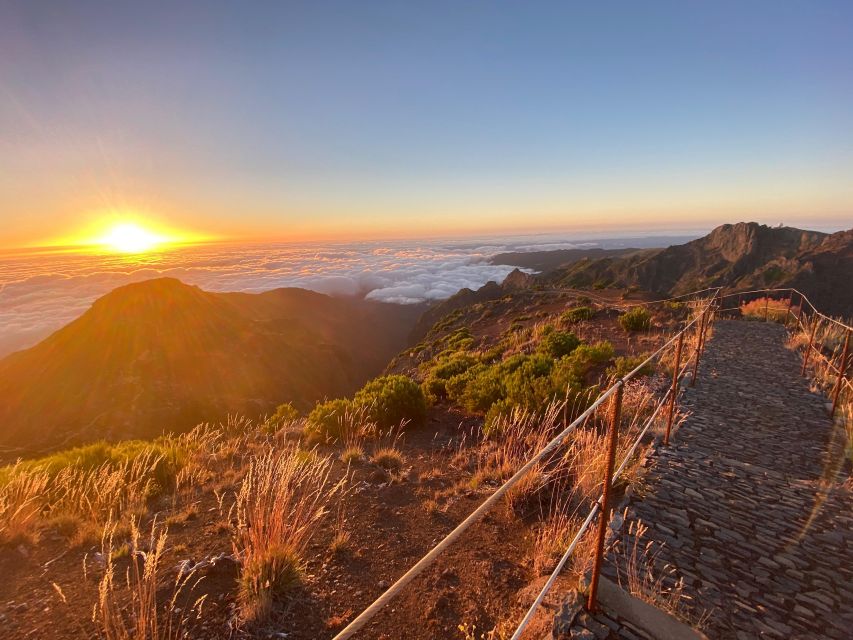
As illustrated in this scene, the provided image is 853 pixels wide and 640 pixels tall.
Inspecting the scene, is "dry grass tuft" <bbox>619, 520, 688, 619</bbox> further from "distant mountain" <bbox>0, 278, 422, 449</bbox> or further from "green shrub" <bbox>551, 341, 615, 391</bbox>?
"distant mountain" <bbox>0, 278, 422, 449</bbox>

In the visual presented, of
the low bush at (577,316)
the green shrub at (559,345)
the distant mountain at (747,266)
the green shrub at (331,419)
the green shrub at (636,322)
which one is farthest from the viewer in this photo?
the distant mountain at (747,266)

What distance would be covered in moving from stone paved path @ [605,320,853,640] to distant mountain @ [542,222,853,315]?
37185 millimetres

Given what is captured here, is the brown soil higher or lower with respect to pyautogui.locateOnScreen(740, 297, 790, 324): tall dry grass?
higher

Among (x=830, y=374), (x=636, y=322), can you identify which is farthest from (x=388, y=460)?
(x=636, y=322)

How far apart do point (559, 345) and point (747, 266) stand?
Result: 264 ft

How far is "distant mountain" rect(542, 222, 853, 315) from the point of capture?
48.5m

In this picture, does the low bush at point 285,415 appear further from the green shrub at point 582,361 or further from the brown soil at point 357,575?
the green shrub at point 582,361

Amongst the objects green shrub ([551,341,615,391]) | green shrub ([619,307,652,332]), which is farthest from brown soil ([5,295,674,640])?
green shrub ([619,307,652,332])

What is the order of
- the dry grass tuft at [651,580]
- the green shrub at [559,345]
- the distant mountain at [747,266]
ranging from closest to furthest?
the dry grass tuft at [651,580] → the green shrub at [559,345] → the distant mountain at [747,266]

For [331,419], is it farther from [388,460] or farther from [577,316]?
[577,316]

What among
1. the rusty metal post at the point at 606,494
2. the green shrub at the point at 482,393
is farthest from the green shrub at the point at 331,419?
the rusty metal post at the point at 606,494

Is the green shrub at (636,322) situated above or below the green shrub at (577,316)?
above

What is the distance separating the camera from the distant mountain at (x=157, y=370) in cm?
5997

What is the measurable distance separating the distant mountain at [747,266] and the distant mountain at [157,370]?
5357 centimetres
